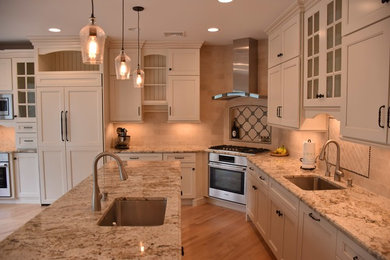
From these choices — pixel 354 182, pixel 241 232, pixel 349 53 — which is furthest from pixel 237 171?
pixel 349 53

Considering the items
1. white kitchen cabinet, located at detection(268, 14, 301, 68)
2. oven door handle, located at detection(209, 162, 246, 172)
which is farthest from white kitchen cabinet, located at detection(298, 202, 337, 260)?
oven door handle, located at detection(209, 162, 246, 172)

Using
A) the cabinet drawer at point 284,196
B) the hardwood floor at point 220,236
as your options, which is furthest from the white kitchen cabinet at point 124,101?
the cabinet drawer at point 284,196

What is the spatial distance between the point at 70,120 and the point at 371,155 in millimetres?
4021

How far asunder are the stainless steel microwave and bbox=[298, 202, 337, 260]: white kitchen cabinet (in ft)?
15.1

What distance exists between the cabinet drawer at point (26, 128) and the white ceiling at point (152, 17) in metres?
1.37

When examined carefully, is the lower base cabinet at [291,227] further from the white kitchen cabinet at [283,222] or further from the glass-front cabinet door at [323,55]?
the glass-front cabinet door at [323,55]

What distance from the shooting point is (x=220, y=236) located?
3.67m

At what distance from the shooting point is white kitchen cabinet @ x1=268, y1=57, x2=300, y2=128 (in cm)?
308

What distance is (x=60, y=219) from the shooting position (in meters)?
1.73

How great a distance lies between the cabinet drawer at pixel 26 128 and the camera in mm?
4855

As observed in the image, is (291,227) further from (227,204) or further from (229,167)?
(227,204)

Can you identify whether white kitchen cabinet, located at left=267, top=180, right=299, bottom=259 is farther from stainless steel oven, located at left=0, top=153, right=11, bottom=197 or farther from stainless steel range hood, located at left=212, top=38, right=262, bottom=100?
stainless steel oven, located at left=0, top=153, right=11, bottom=197

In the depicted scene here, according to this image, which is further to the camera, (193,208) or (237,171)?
(193,208)

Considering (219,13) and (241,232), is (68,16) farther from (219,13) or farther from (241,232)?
(241,232)
